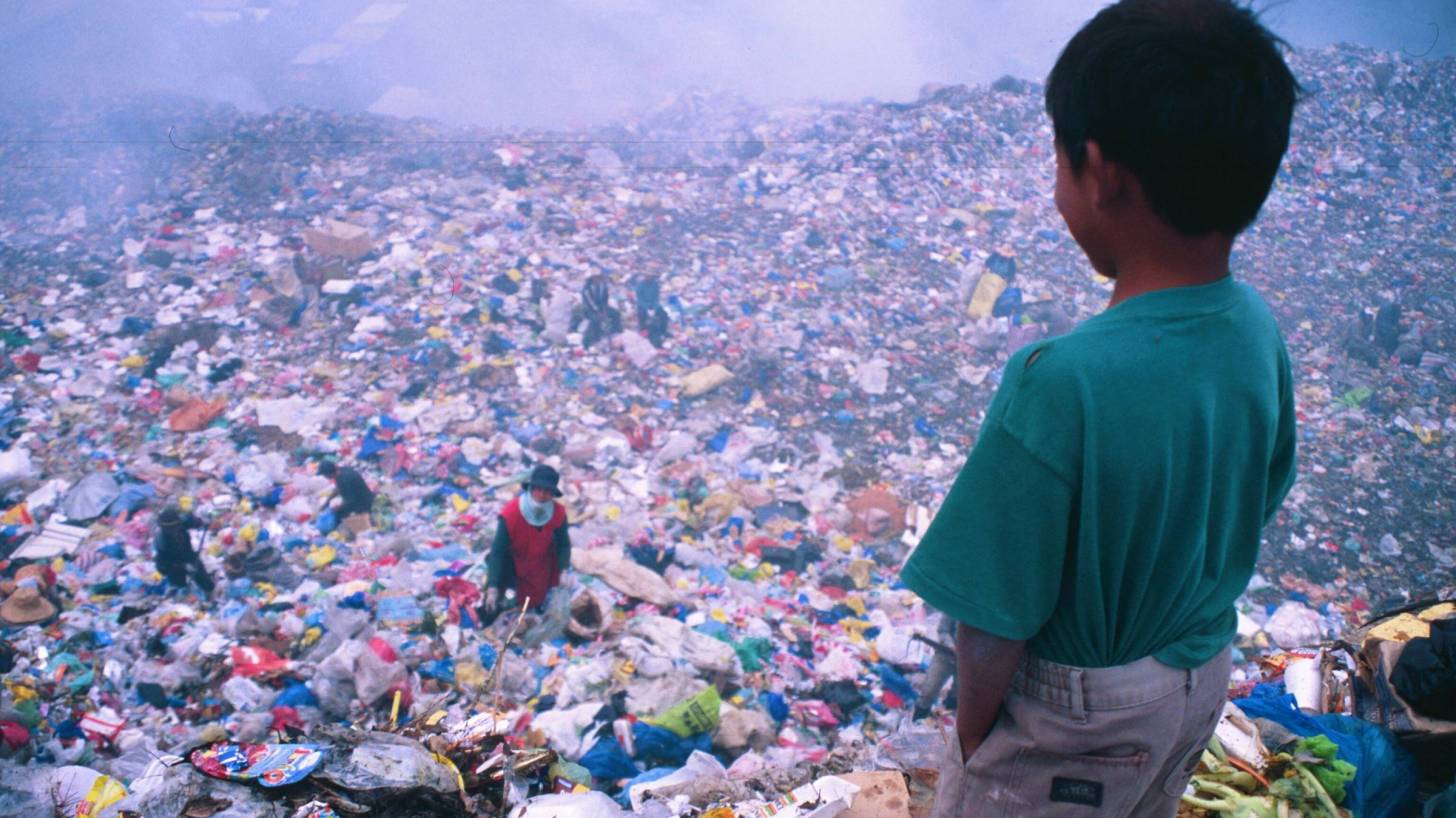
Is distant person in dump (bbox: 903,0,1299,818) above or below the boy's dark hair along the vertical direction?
below

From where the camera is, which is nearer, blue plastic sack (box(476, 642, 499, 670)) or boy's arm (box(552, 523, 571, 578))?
blue plastic sack (box(476, 642, 499, 670))

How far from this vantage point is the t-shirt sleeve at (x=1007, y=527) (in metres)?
0.80

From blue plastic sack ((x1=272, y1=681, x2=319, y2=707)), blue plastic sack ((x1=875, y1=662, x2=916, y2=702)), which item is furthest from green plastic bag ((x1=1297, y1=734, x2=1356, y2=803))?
blue plastic sack ((x1=272, y1=681, x2=319, y2=707))

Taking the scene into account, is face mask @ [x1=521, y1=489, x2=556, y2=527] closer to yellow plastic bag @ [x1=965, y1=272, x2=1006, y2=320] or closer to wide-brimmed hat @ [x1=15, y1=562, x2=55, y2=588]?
wide-brimmed hat @ [x1=15, y1=562, x2=55, y2=588]

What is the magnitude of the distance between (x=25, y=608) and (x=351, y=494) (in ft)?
5.37

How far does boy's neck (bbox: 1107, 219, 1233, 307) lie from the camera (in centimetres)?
83

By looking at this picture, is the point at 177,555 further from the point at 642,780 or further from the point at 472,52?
the point at 472,52

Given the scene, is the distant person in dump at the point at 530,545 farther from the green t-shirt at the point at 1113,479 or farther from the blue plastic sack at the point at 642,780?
the green t-shirt at the point at 1113,479

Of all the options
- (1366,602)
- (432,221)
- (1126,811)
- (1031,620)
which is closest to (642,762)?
(1126,811)

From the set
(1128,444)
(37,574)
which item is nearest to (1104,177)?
(1128,444)

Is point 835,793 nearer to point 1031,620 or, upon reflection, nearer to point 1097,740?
point 1097,740

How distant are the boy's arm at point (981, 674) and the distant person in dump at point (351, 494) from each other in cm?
469

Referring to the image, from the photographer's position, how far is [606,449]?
5.58 metres

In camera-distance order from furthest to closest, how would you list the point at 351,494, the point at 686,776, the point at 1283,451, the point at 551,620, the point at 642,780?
1. the point at 351,494
2. the point at 551,620
3. the point at 642,780
4. the point at 686,776
5. the point at 1283,451
